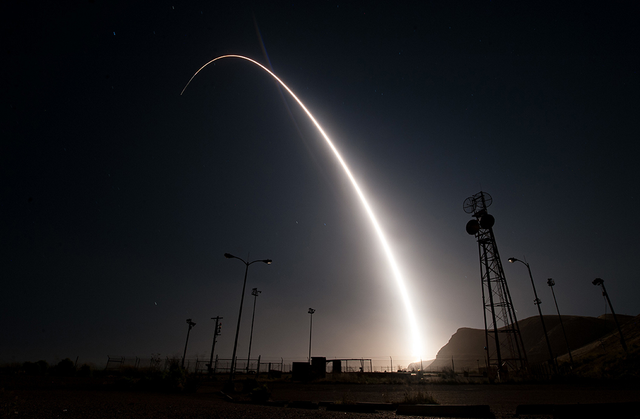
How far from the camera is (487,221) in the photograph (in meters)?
36.0

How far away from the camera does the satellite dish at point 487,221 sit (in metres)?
Result: 35.9

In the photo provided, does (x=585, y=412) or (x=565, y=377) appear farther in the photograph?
(x=565, y=377)

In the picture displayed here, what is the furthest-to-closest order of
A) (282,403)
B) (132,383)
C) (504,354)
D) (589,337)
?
(589,337), (504,354), (132,383), (282,403)

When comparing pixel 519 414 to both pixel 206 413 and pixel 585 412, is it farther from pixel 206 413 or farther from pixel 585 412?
pixel 206 413

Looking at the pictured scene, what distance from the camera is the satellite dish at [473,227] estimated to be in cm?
3752

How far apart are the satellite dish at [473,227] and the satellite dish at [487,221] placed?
946mm

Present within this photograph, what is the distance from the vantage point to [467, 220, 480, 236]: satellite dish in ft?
123

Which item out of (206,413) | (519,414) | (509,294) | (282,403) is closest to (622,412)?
(519,414)

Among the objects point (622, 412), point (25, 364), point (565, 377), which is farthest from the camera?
point (25, 364)

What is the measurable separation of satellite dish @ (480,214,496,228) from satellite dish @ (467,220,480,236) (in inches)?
37.2

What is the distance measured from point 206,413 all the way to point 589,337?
16210cm

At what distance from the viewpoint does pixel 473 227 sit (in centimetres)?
3778

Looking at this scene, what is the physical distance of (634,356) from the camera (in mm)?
28875

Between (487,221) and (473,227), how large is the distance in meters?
2.11
